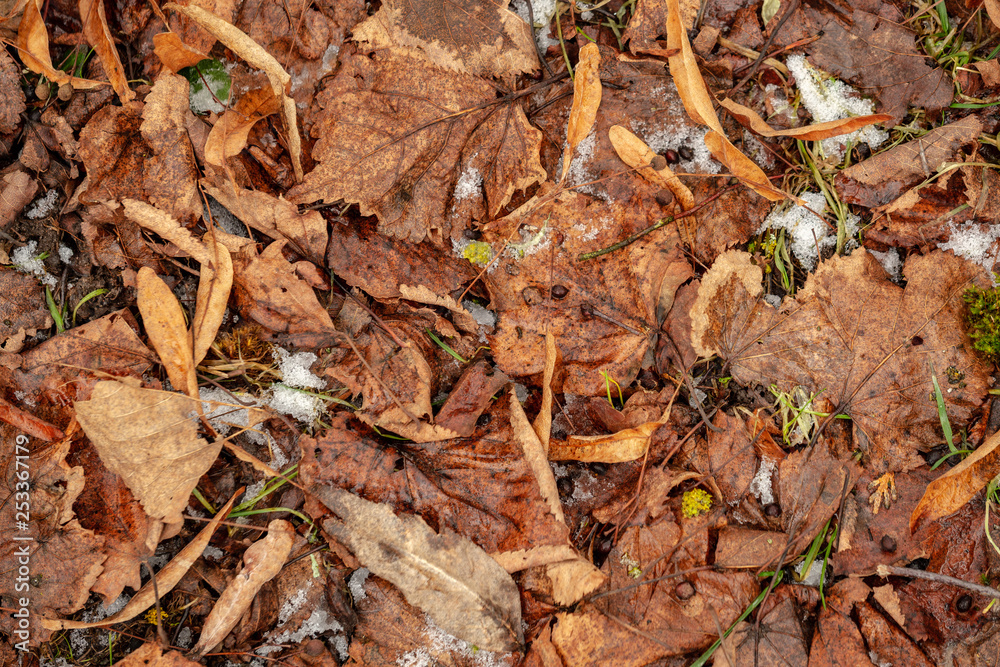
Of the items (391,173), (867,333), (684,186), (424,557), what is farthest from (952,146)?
(424,557)

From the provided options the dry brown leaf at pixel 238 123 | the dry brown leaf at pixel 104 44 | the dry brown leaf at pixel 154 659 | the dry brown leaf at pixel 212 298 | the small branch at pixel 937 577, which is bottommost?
the dry brown leaf at pixel 154 659

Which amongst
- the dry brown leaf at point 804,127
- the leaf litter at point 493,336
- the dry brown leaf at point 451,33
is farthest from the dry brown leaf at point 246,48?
the dry brown leaf at point 804,127

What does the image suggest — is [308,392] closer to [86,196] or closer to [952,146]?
[86,196]

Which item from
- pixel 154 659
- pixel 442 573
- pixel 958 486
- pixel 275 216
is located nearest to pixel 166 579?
pixel 154 659

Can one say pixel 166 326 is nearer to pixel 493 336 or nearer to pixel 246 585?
pixel 246 585

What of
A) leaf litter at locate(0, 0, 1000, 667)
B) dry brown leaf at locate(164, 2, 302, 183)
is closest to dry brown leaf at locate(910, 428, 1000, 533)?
leaf litter at locate(0, 0, 1000, 667)

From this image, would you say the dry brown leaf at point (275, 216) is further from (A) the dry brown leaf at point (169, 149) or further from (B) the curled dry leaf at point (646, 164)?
(B) the curled dry leaf at point (646, 164)

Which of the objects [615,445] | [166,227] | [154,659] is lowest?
[154,659]
